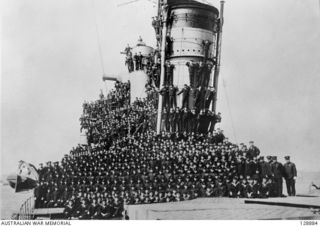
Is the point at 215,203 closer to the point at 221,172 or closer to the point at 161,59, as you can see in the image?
the point at 221,172

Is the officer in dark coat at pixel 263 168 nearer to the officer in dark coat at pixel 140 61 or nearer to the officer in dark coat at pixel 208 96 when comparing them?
the officer in dark coat at pixel 208 96

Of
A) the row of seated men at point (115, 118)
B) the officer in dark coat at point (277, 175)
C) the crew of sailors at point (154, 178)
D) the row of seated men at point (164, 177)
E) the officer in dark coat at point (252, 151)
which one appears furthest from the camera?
the row of seated men at point (115, 118)

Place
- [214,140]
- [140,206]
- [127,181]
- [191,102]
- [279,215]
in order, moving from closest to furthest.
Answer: [279,215] → [140,206] → [127,181] → [214,140] → [191,102]

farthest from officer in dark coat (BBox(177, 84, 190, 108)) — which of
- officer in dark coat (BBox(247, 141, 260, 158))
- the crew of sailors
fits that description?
officer in dark coat (BBox(247, 141, 260, 158))

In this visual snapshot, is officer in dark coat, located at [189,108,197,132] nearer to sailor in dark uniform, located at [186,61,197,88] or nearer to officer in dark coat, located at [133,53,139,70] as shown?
sailor in dark uniform, located at [186,61,197,88]

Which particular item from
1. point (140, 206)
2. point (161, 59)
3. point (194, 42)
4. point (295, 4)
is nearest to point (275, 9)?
point (295, 4)

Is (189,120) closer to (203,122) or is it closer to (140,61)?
(203,122)

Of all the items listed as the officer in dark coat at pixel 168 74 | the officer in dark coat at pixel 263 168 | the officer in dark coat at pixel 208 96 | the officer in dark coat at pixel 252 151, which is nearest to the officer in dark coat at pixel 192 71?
the officer in dark coat at pixel 208 96
